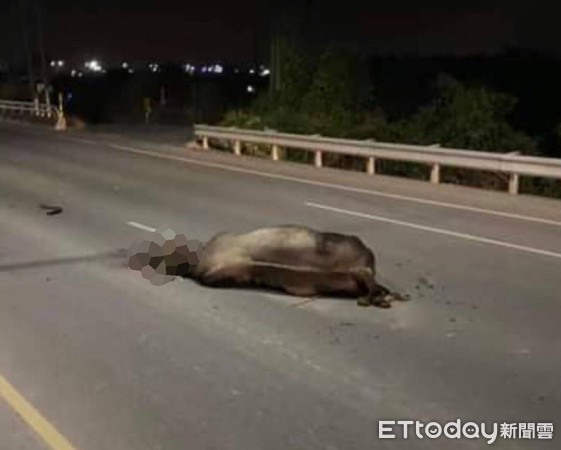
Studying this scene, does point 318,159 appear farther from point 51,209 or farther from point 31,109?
point 31,109

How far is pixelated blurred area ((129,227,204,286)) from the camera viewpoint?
33.0 ft

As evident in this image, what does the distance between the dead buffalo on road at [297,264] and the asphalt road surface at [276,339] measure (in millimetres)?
189

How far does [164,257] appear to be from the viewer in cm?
1067

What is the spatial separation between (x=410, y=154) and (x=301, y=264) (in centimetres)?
986

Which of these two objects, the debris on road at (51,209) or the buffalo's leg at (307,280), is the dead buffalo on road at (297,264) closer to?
the buffalo's leg at (307,280)

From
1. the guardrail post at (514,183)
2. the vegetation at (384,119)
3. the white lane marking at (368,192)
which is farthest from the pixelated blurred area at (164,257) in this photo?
the vegetation at (384,119)

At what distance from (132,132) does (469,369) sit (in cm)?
3045

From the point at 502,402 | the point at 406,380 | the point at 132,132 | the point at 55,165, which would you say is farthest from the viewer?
the point at 132,132

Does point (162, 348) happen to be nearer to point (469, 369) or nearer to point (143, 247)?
point (469, 369)

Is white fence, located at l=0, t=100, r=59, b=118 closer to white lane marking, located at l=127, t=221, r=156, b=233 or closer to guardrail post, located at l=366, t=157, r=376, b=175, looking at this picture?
guardrail post, located at l=366, t=157, r=376, b=175

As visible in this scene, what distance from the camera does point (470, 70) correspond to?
37.1 m

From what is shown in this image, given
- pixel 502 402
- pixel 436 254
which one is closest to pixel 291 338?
pixel 502 402

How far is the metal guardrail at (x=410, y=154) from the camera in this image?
15625 mm

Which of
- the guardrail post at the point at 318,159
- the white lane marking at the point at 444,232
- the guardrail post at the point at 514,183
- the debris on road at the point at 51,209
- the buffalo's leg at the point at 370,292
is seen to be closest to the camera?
the buffalo's leg at the point at 370,292
